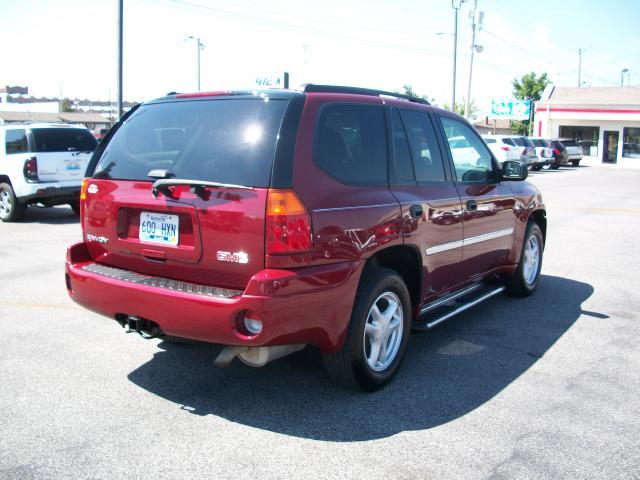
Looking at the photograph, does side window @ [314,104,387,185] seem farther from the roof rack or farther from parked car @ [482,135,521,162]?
parked car @ [482,135,521,162]

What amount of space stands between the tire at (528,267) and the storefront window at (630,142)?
4299 centimetres

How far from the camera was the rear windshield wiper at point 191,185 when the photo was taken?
3.45m

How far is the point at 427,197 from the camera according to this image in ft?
14.7

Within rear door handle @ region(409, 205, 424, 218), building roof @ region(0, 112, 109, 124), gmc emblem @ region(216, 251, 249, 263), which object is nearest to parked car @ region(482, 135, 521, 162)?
rear door handle @ region(409, 205, 424, 218)

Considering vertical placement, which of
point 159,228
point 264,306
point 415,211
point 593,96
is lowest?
point 264,306

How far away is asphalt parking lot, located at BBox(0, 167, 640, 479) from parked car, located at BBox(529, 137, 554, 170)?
29.2 metres

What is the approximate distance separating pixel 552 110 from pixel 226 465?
49676 millimetres

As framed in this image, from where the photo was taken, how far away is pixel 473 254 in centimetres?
521

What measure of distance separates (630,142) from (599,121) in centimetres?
268

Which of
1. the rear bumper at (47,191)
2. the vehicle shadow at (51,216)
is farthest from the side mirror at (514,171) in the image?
the vehicle shadow at (51,216)

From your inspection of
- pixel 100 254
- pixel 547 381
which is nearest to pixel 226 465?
pixel 100 254

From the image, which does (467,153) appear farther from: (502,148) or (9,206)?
(502,148)

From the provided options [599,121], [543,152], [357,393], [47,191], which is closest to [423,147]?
[357,393]

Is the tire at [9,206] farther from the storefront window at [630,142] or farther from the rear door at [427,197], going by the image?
the storefront window at [630,142]
